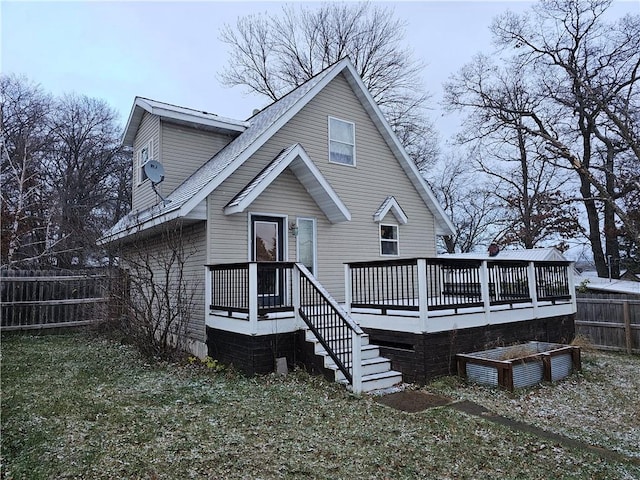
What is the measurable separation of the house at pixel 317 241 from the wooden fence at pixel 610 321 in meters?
2.48

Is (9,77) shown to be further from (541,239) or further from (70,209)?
(541,239)

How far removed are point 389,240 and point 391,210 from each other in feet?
2.86

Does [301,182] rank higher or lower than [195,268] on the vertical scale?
higher

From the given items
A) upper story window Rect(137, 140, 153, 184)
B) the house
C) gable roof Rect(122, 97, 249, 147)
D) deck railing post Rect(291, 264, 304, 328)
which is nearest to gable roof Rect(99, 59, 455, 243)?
the house

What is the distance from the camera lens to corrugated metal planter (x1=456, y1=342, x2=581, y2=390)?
7230 millimetres

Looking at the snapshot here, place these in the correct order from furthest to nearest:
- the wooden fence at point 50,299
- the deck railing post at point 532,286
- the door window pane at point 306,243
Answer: the wooden fence at point 50,299
the door window pane at point 306,243
the deck railing post at point 532,286

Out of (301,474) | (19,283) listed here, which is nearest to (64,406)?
(301,474)

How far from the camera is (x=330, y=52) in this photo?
25562 mm

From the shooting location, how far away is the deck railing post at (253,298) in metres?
Answer: 7.61

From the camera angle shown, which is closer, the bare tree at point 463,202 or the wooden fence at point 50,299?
the wooden fence at point 50,299

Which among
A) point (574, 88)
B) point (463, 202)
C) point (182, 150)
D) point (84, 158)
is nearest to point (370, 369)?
point (182, 150)

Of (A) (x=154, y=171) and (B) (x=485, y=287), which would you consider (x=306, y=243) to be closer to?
(A) (x=154, y=171)

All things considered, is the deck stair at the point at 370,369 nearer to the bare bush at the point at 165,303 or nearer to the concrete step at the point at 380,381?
the concrete step at the point at 380,381

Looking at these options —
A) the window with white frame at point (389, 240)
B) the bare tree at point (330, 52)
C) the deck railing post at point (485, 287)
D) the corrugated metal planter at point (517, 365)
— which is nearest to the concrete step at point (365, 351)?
the corrugated metal planter at point (517, 365)
